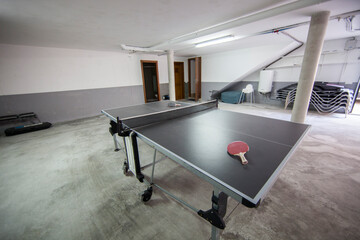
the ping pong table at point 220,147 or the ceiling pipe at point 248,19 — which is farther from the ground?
the ceiling pipe at point 248,19

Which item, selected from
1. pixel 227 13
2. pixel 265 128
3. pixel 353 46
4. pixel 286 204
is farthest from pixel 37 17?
pixel 353 46

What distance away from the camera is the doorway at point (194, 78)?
8.18m

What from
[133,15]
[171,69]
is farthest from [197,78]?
[133,15]

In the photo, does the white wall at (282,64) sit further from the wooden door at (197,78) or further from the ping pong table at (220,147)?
the ping pong table at (220,147)

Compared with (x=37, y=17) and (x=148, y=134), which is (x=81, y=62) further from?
(x=148, y=134)

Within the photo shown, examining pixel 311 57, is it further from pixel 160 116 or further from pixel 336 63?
pixel 336 63

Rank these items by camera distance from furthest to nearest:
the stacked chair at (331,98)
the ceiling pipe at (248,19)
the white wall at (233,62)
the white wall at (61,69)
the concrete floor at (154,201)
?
the white wall at (233,62) → the stacked chair at (331,98) → the white wall at (61,69) → the ceiling pipe at (248,19) → the concrete floor at (154,201)

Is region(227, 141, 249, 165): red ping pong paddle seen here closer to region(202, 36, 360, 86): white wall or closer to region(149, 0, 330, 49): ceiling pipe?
region(149, 0, 330, 49): ceiling pipe

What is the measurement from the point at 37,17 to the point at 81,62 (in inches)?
120

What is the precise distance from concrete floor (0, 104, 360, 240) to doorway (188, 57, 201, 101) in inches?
239

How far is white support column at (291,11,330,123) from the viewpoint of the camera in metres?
2.65

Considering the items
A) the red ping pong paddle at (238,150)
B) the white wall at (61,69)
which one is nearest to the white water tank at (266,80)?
the white wall at (61,69)

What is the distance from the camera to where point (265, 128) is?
1.76 m

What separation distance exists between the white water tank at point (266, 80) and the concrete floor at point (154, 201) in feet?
11.9
